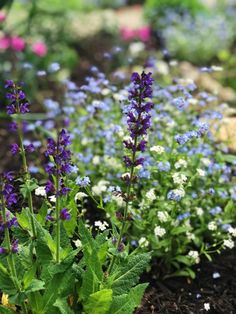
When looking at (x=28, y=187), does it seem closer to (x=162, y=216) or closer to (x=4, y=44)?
(x=162, y=216)

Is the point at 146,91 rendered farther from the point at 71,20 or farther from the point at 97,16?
the point at 97,16

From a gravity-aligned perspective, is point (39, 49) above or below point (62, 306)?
→ above

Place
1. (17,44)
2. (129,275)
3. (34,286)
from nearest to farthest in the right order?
1. (34,286)
2. (129,275)
3. (17,44)

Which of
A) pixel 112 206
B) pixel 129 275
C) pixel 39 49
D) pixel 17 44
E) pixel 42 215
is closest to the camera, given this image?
pixel 129 275

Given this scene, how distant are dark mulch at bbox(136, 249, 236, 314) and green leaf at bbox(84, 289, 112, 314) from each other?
666 millimetres

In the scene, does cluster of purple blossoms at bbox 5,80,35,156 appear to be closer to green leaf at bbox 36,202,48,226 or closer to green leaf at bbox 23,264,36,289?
green leaf at bbox 36,202,48,226

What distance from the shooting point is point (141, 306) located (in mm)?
3266

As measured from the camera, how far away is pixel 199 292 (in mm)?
3531

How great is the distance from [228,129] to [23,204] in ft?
6.98

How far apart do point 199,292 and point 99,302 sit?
1.17m

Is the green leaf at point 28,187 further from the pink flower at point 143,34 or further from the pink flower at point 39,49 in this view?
the pink flower at point 143,34

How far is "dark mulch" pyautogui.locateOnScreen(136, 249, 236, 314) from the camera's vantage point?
333 centimetres

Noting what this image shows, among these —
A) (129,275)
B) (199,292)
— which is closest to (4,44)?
(199,292)

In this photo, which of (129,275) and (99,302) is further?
(129,275)
